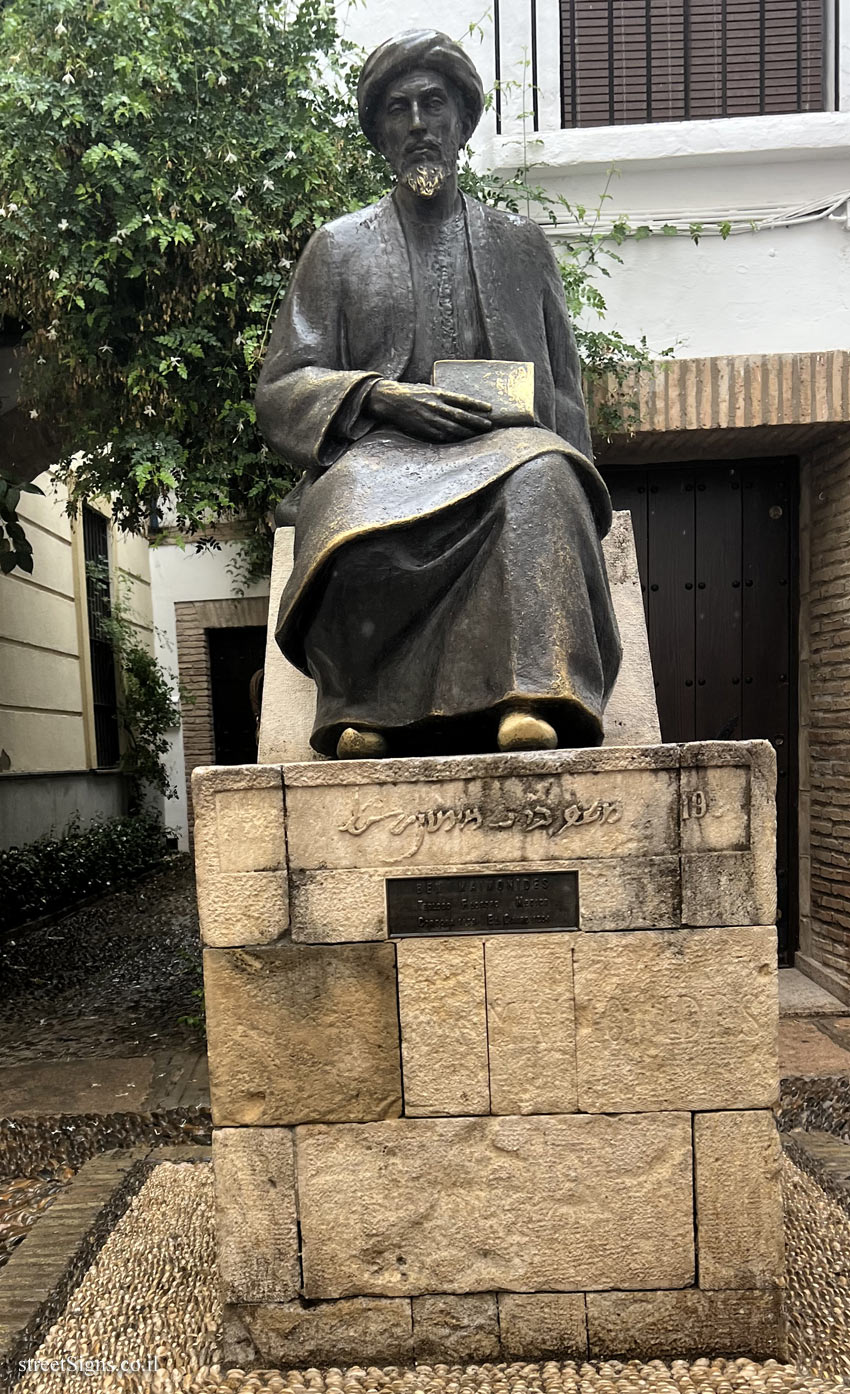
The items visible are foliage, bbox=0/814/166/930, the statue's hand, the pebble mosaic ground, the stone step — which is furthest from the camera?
foliage, bbox=0/814/166/930

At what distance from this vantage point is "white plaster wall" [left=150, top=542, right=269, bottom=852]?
31.6 ft

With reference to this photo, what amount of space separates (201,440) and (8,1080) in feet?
8.81

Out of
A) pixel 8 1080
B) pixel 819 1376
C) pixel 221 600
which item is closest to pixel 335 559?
pixel 819 1376

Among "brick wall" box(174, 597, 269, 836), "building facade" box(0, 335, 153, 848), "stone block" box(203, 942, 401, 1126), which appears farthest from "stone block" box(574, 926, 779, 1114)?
"brick wall" box(174, 597, 269, 836)

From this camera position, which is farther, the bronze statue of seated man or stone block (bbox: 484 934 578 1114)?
the bronze statue of seated man

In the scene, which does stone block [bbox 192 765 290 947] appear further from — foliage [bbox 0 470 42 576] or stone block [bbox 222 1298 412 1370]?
foliage [bbox 0 470 42 576]

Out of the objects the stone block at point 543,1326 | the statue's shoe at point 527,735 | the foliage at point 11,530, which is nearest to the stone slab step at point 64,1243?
the stone block at point 543,1326

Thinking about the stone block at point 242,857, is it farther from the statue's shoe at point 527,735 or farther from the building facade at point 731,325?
the building facade at point 731,325

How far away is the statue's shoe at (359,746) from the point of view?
208 centimetres

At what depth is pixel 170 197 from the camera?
3803mm

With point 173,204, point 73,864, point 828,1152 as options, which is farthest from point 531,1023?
point 73,864

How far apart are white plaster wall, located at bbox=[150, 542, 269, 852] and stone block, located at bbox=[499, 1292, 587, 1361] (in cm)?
749

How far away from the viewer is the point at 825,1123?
Result: 3281 millimetres

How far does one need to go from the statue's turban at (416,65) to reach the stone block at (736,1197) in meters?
2.42
